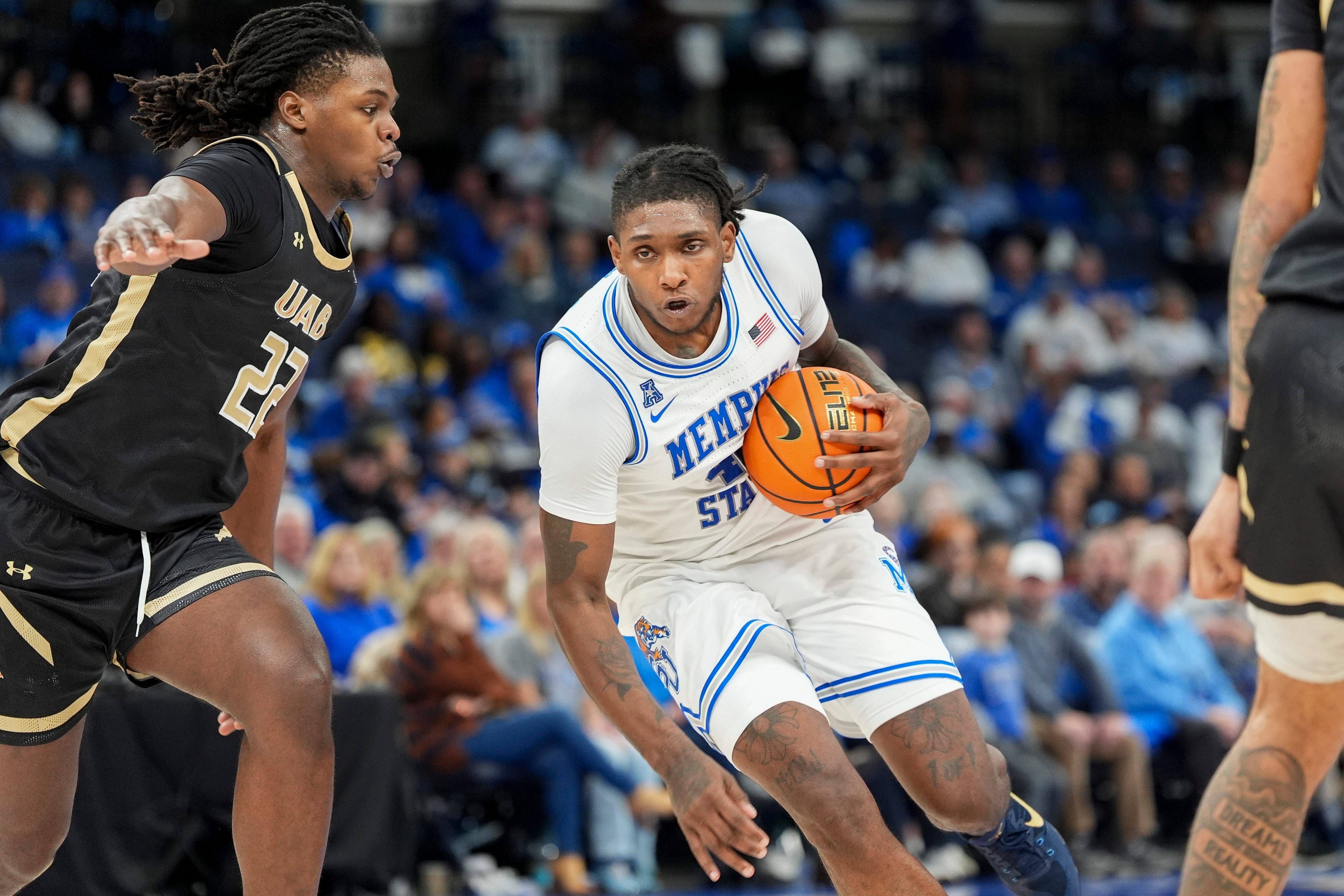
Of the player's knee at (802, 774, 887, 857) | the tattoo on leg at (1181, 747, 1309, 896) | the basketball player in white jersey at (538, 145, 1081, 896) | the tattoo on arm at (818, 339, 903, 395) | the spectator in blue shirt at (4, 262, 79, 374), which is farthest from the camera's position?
the spectator in blue shirt at (4, 262, 79, 374)

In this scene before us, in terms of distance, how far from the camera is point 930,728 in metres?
3.88

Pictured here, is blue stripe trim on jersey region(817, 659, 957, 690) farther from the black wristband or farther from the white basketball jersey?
the black wristband

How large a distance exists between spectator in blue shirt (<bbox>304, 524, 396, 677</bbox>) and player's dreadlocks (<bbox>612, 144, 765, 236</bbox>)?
12.7 ft

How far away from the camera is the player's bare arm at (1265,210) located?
2639mm

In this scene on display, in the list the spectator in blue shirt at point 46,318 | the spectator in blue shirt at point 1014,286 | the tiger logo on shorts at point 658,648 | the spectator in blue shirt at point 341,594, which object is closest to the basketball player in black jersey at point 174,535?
the tiger logo on shorts at point 658,648

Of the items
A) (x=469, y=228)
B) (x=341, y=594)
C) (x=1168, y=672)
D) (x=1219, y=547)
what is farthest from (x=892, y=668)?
(x=469, y=228)

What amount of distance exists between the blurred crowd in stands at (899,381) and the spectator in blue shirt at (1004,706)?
0.06 feet

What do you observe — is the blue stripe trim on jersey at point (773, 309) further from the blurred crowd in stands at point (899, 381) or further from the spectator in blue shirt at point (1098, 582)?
the spectator in blue shirt at point (1098, 582)

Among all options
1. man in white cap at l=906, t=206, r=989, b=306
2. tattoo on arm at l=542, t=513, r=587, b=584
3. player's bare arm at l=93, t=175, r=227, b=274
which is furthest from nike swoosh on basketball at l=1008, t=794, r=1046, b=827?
man in white cap at l=906, t=206, r=989, b=306

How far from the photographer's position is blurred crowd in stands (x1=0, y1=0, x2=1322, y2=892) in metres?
7.46

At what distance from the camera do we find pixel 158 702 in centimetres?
610

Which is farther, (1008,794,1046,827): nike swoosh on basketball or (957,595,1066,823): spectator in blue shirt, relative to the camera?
(957,595,1066,823): spectator in blue shirt

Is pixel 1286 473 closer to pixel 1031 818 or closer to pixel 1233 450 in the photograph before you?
pixel 1233 450

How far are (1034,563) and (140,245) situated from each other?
6.73 metres
